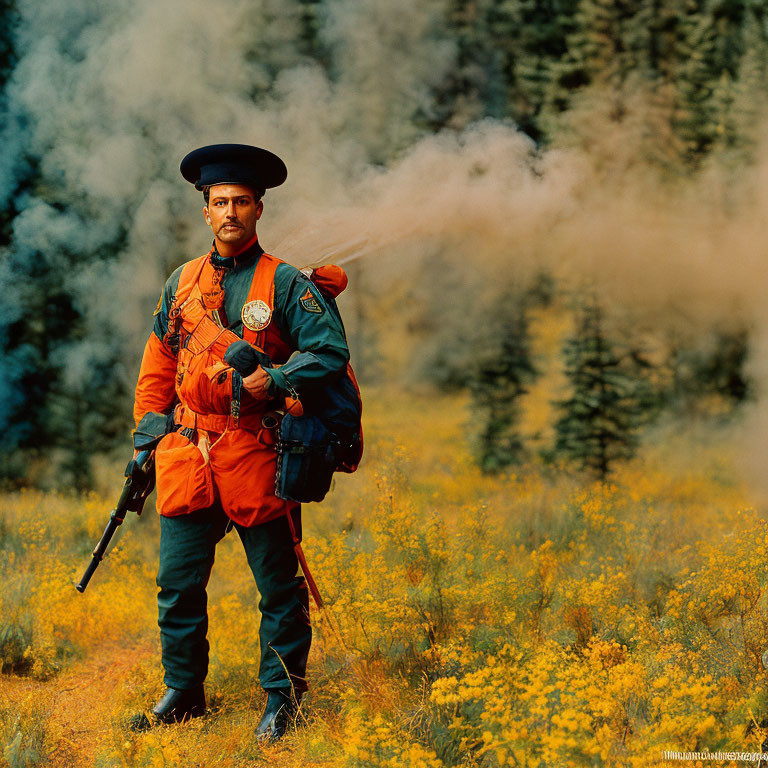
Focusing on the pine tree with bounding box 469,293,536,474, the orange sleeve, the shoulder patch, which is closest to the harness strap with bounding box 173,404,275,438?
the orange sleeve

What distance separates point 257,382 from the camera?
3.33 meters

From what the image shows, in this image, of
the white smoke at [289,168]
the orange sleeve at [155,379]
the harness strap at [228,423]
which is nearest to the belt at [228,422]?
the harness strap at [228,423]

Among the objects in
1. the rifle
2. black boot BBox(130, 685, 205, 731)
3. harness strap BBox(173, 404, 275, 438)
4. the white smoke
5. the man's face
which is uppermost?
the white smoke

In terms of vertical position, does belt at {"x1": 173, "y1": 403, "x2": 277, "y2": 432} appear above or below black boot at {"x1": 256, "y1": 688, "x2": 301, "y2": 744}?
above

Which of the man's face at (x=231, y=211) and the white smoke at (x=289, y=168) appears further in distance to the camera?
the white smoke at (x=289, y=168)

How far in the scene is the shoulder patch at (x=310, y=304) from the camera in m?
3.45

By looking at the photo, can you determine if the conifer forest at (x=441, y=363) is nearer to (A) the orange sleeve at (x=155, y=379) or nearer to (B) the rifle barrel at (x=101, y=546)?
(B) the rifle barrel at (x=101, y=546)

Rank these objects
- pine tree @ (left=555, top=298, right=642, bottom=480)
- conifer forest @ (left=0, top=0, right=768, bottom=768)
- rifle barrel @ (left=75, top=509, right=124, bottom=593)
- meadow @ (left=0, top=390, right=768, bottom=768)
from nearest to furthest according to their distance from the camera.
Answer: meadow @ (left=0, top=390, right=768, bottom=768), conifer forest @ (left=0, top=0, right=768, bottom=768), rifle barrel @ (left=75, top=509, right=124, bottom=593), pine tree @ (left=555, top=298, right=642, bottom=480)

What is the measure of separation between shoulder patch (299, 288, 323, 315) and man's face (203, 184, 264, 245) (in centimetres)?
35

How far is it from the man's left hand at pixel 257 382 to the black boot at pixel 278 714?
129 cm

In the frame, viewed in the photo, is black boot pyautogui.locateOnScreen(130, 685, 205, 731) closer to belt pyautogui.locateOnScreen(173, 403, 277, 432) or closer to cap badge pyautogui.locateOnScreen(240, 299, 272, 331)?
belt pyautogui.locateOnScreen(173, 403, 277, 432)

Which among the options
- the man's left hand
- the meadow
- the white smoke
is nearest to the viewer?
the meadow

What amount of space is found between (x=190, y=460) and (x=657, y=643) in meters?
2.24

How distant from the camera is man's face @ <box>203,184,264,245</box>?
11.3ft
